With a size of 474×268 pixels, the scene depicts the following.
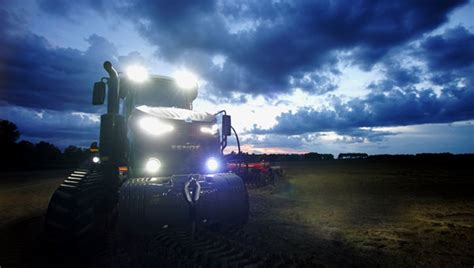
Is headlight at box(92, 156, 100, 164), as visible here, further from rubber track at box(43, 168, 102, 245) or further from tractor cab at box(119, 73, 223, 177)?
rubber track at box(43, 168, 102, 245)

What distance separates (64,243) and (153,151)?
228 centimetres

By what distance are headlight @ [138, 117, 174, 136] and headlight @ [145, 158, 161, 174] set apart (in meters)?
0.59

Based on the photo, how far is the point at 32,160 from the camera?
40625mm

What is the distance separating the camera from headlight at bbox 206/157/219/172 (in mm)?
6895

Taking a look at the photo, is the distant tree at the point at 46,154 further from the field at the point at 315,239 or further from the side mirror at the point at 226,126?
the side mirror at the point at 226,126

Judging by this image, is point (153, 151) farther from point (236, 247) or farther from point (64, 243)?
point (236, 247)

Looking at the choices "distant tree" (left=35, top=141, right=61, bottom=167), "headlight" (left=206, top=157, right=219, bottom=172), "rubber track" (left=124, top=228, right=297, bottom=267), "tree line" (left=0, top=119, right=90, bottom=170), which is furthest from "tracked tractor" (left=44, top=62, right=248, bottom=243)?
"distant tree" (left=35, top=141, right=61, bottom=167)

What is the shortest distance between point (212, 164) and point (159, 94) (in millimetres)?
2306

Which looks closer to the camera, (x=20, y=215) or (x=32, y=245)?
(x=32, y=245)

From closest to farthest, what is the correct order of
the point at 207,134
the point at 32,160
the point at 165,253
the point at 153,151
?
the point at 165,253, the point at 153,151, the point at 207,134, the point at 32,160

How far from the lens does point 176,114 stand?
6730 mm

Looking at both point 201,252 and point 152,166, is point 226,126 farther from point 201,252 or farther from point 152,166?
point 201,252

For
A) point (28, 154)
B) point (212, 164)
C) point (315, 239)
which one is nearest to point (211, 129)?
point (212, 164)

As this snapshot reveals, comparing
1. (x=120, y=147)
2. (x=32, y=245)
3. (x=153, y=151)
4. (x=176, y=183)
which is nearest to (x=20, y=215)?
(x=32, y=245)
